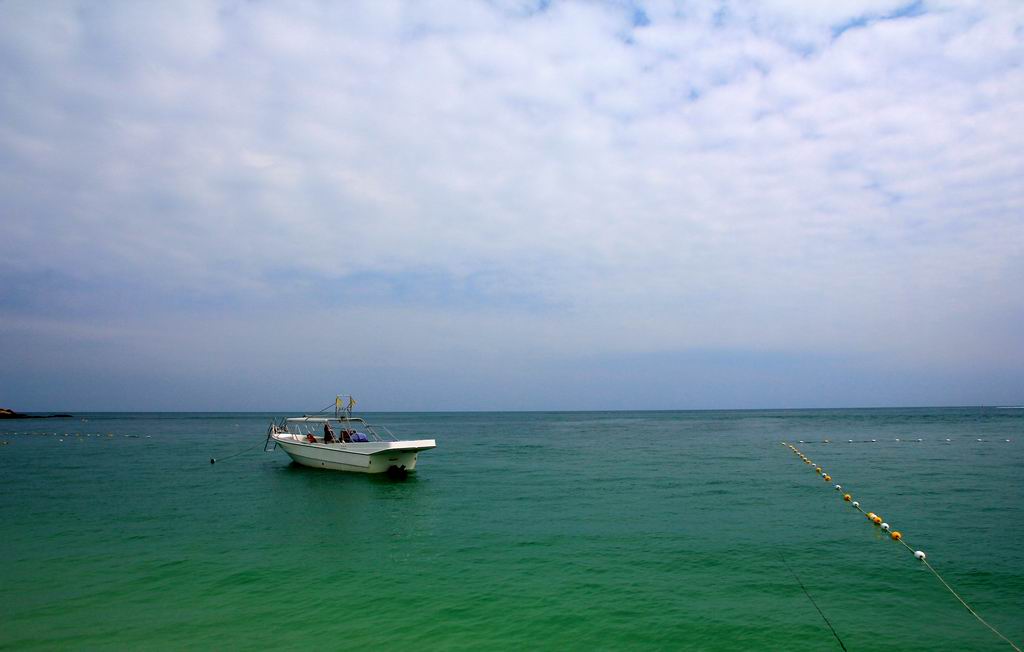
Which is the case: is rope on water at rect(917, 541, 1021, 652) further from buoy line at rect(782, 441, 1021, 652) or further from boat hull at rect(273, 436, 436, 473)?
boat hull at rect(273, 436, 436, 473)

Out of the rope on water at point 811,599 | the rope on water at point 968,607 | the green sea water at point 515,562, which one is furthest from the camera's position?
the green sea water at point 515,562

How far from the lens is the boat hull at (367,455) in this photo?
92.6ft

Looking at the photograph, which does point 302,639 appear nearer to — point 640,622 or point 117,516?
point 640,622

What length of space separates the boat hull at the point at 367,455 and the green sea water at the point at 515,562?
1335 millimetres

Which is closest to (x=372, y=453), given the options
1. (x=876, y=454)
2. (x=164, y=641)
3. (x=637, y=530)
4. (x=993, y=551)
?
(x=637, y=530)

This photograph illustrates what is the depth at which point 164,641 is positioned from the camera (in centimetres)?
955

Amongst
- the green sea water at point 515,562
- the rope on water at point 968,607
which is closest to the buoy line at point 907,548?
the rope on water at point 968,607

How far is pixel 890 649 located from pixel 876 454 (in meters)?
31.9

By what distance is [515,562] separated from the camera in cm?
1373

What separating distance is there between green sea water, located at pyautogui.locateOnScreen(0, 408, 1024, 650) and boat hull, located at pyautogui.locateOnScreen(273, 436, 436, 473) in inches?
52.6

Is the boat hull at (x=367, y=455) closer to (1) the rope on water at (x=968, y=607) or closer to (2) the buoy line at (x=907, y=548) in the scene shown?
(2) the buoy line at (x=907, y=548)

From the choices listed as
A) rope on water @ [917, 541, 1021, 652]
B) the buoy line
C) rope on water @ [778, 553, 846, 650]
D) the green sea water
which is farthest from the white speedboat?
rope on water @ [917, 541, 1021, 652]

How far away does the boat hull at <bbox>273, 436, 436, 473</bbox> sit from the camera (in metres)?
28.2

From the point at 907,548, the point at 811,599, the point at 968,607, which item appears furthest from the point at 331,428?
the point at 968,607
